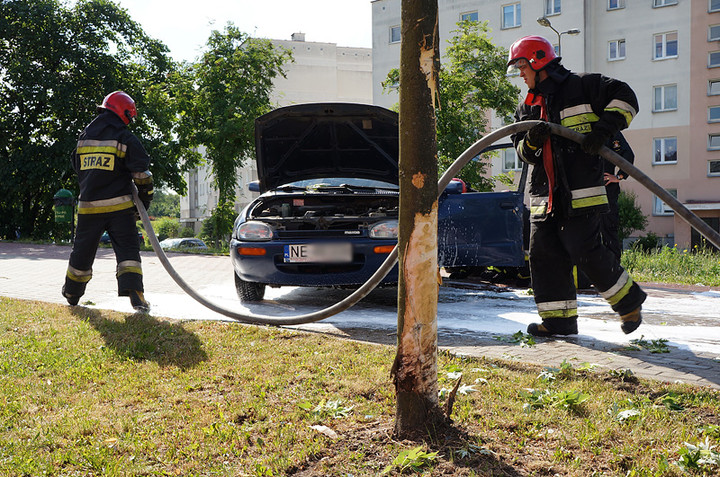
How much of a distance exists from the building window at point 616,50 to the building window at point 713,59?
13.7 ft

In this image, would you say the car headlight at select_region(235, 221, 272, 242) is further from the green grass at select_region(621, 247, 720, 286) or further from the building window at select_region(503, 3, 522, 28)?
the building window at select_region(503, 3, 522, 28)

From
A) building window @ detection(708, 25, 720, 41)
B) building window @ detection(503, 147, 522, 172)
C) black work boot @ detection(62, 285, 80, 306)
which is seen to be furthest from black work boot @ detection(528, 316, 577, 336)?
building window @ detection(708, 25, 720, 41)

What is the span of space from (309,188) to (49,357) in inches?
148

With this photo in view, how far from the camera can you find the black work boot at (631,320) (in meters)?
4.52

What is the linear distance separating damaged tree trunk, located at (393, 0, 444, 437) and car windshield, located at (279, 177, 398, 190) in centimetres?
455

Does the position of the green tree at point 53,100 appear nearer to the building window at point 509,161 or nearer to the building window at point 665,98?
the building window at point 509,161

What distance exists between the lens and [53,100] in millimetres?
25922

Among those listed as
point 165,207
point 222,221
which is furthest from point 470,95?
point 165,207

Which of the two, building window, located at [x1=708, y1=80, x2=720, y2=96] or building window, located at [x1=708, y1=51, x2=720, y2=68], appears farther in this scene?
building window, located at [x1=708, y1=80, x2=720, y2=96]

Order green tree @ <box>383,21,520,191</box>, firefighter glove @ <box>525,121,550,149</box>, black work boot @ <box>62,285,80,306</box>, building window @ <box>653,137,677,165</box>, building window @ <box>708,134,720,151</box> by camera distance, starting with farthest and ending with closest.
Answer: building window @ <box>653,137,677,165</box>
building window @ <box>708,134,720,151</box>
green tree @ <box>383,21,520,191</box>
black work boot @ <box>62,285,80,306</box>
firefighter glove @ <box>525,121,550,149</box>

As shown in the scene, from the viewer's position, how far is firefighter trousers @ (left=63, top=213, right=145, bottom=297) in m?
6.21

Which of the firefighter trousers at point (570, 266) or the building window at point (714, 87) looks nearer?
the firefighter trousers at point (570, 266)

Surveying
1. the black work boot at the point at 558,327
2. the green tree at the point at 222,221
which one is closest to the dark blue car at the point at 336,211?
the black work boot at the point at 558,327

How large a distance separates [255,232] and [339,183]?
146 centimetres
